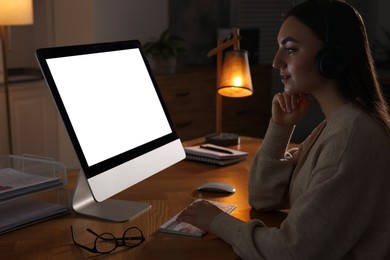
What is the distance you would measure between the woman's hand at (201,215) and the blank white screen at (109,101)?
26 cm

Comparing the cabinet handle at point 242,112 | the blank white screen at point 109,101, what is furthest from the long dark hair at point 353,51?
the cabinet handle at point 242,112

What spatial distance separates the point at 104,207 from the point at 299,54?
710mm

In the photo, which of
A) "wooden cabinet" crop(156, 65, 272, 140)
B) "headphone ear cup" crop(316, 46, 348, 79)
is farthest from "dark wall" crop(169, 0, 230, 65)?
"headphone ear cup" crop(316, 46, 348, 79)

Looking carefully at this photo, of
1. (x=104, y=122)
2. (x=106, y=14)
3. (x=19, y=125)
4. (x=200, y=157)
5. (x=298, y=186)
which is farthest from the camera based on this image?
(x=106, y=14)

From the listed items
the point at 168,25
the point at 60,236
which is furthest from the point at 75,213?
the point at 168,25

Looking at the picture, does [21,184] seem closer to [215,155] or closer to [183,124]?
[215,155]

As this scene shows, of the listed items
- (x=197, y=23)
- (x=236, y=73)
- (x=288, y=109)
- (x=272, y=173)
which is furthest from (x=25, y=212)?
(x=197, y=23)

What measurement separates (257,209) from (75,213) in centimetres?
51

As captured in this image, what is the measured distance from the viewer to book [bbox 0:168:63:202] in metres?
1.64

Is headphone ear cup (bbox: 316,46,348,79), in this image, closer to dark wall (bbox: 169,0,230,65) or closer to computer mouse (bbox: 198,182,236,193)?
computer mouse (bbox: 198,182,236,193)

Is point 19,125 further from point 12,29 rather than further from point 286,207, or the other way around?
point 286,207

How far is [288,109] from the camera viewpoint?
1.85 metres

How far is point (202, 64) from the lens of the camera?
5.49 metres

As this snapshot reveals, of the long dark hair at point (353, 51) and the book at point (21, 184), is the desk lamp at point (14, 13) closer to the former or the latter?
the book at point (21, 184)
